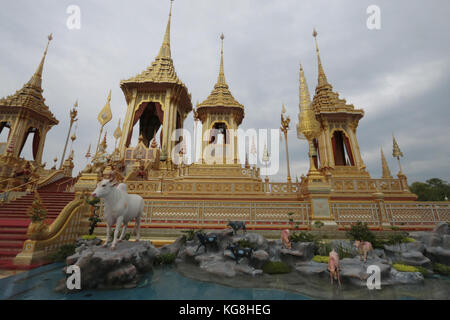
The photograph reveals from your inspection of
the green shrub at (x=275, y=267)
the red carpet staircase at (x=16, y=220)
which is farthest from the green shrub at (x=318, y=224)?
the red carpet staircase at (x=16, y=220)

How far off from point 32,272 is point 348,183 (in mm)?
14983

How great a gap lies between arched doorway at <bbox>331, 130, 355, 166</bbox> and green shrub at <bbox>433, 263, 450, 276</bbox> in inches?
619

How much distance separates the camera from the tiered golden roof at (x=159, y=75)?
2045 cm

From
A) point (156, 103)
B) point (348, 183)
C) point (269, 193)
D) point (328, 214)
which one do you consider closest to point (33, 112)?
point (156, 103)

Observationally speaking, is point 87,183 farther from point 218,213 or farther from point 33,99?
point 33,99

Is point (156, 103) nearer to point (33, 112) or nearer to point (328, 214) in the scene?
point (33, 112)

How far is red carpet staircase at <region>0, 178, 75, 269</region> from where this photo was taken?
5.20m

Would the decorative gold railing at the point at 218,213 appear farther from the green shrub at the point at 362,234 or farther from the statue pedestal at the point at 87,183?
the green shrub at the point at 362,234

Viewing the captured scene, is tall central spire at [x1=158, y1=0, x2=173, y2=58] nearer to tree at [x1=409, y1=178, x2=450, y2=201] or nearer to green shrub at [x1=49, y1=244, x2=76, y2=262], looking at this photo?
green shrub at [x1=49, y1=244, x2=76, y2=262]

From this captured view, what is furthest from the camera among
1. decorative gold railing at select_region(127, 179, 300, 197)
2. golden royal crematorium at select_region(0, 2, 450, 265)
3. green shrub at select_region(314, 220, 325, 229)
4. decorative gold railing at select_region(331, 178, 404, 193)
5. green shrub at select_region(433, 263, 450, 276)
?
decorative gold railing at select_region(331, 178, 404, 193)

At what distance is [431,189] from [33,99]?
64.4 meters

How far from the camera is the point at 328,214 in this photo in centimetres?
762

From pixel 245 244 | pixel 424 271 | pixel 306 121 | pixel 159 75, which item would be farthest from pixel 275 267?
pixel 159 75

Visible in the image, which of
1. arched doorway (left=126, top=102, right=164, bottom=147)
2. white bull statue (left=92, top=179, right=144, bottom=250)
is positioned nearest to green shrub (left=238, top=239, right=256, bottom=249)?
white bull statue (left=92, top=179, right=144, bottom=250)
